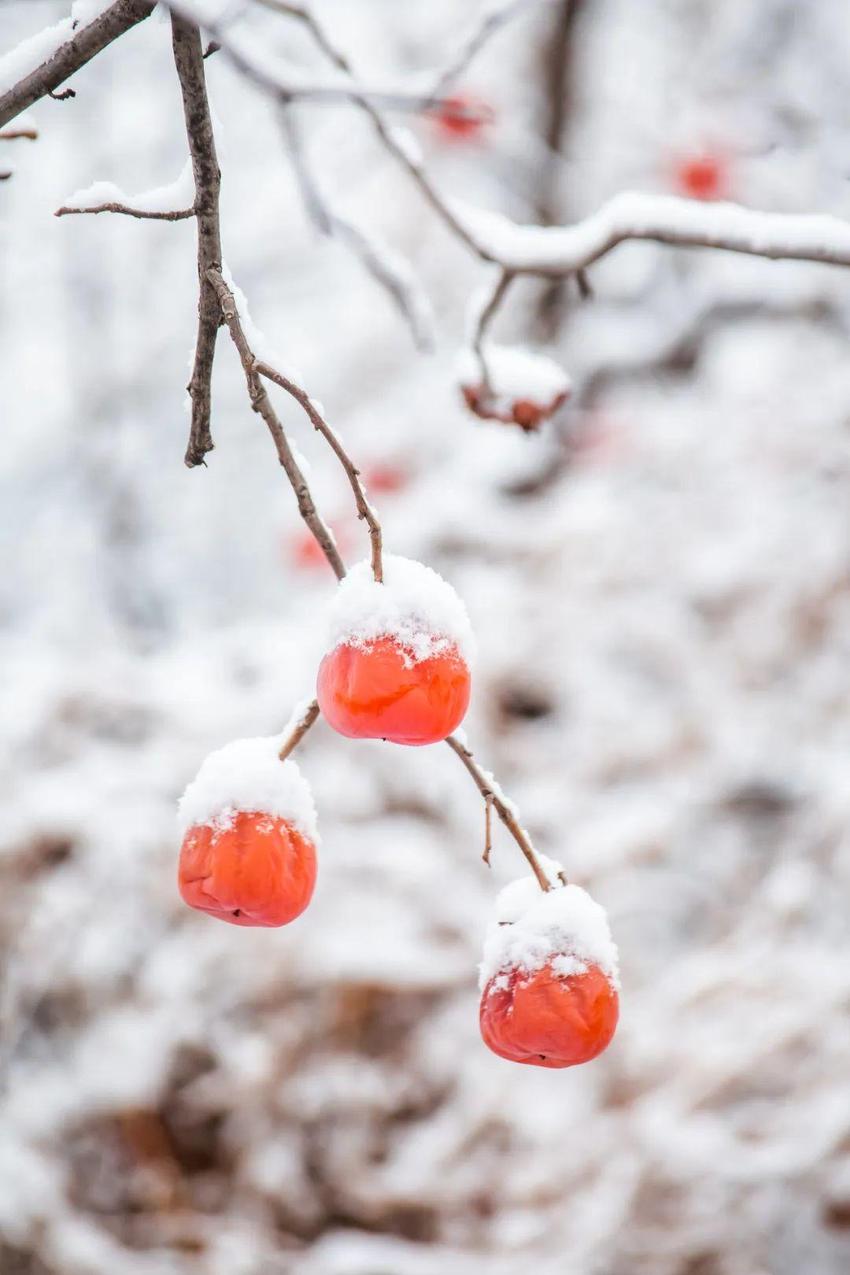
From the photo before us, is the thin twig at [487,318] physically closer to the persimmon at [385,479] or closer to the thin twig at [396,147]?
the thin twig at [396,147]

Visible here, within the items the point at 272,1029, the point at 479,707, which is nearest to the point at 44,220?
the point at 479,707

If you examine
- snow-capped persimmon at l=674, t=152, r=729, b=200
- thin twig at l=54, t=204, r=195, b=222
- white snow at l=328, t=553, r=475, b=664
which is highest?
snow-capped persimmon at l=674, t=152, r=729, b=200

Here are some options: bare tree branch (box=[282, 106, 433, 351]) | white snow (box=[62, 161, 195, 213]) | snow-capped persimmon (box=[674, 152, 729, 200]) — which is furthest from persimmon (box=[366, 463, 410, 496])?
white snow (box=[62, 161, 195, 213])

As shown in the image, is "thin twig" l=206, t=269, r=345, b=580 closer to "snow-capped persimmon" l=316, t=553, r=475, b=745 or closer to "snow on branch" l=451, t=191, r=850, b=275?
"snow-capped persimmon" l=316, t=553, r=475, b=745

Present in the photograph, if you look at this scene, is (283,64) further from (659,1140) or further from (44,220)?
(44,220)

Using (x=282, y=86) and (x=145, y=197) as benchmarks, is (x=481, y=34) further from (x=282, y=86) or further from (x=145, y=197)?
(x=145, y=197)

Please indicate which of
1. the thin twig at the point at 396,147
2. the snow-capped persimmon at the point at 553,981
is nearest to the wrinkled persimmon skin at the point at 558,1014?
the snow-capped persimmon at the point at 553,981

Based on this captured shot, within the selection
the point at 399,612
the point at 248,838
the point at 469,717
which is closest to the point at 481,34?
the point at 399,612
